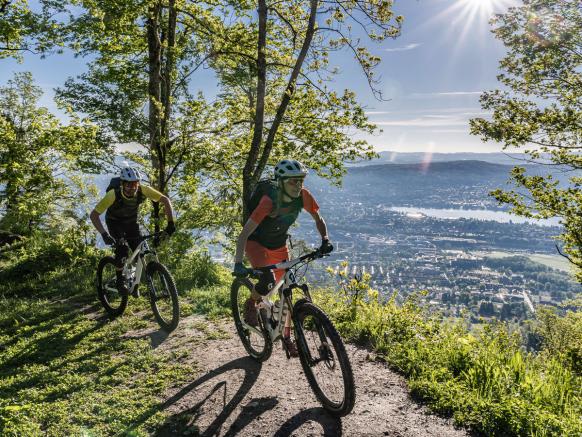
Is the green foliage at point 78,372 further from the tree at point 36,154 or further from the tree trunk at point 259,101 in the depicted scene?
the tree at point 36,154

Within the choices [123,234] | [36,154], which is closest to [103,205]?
[123,234]

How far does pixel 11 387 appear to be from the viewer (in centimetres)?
532

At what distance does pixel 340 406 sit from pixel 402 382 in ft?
4.44

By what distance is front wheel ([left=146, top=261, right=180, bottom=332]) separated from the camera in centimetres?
709

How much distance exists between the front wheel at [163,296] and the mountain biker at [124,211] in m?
0.66

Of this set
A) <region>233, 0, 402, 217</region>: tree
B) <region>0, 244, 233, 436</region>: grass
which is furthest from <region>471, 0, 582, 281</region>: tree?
<region>0, 244, 233, 436</region>: grass

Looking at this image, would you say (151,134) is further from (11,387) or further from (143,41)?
(11,387)

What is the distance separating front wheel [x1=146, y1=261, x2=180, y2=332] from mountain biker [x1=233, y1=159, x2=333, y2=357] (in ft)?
5.35

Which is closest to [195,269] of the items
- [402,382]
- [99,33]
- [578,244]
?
[402,382]

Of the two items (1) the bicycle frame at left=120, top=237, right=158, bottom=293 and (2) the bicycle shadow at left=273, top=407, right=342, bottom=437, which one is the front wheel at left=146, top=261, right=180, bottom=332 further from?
(2) the bicycle shadow at left=273, top=407, right=342, bottom=437

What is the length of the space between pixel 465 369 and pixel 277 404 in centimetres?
251

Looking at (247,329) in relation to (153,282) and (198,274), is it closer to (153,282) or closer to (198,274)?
(153,282)

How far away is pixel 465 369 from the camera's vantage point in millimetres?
5285

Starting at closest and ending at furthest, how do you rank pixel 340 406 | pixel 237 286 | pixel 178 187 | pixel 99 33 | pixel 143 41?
pixel 340 406
pixel 237 286
pixel 99 33
pixel 143 41
pixel 178 187
